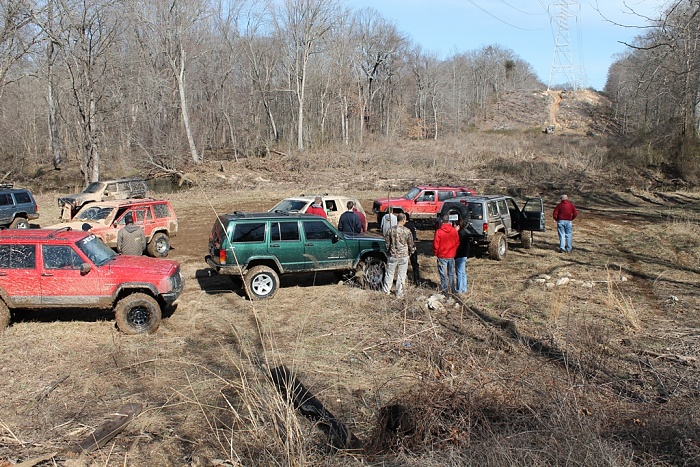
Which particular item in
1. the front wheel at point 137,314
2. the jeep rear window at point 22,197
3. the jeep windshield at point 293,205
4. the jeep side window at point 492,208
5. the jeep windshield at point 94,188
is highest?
the jeep windshield at point 94,188

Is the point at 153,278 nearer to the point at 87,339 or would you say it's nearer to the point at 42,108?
the point at 87,339

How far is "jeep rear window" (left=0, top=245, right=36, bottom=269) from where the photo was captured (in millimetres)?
8711

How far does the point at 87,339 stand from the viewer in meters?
8.57

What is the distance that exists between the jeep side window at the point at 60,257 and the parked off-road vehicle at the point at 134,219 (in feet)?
17.0

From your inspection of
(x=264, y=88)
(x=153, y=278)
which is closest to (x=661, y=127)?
(x=264, y=88)

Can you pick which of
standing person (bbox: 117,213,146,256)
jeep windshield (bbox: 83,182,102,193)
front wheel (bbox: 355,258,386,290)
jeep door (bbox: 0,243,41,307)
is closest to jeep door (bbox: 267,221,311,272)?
front wheel (bbox: 355,258,386,290)

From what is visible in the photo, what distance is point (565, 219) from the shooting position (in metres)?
14.7

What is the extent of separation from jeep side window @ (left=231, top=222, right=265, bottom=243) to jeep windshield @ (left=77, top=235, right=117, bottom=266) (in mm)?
2317

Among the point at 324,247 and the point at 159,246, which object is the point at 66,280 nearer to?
the point at 324,247

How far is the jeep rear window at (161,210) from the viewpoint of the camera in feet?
51.6

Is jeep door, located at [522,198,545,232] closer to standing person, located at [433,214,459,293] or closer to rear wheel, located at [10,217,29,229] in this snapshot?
standing person, located at [433,214,459,293]

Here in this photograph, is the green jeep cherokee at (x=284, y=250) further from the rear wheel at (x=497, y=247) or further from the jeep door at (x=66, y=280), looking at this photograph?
the rear wheel at (x=497, y=247)

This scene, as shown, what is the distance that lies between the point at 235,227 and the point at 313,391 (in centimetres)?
500

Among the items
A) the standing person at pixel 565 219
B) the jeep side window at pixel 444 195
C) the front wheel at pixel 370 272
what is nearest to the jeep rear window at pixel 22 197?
the front wheel at pixel 370 272
